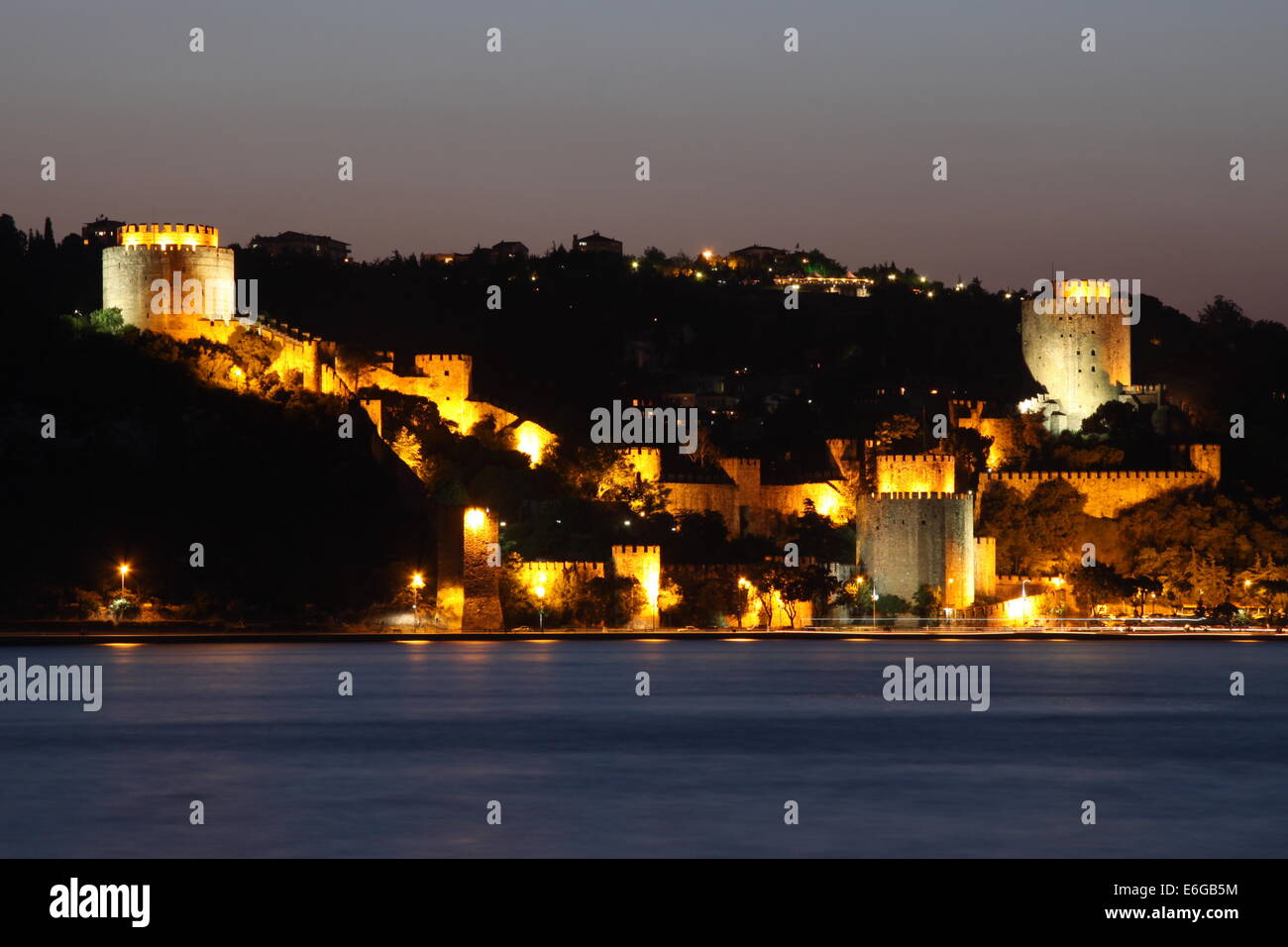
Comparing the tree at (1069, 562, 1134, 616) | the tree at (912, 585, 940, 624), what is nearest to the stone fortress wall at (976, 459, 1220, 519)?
the tree at (1069, 562, 1134, 616)

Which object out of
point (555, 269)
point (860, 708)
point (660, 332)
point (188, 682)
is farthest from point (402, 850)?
point (555, 269)

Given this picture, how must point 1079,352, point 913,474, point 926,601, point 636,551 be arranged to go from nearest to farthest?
point 636,551, point 926,601, point 913,474, point 1079,352

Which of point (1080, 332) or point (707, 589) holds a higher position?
point (1080, 332)

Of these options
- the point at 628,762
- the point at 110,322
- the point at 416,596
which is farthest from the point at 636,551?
the point at 628,762

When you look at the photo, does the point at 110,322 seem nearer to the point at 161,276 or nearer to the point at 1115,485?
the point at 161,276

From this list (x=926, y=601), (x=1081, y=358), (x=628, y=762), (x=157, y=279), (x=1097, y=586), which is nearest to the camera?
(x=628, y=762)

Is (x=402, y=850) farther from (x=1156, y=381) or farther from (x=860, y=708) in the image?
(x=1156, y=381)
